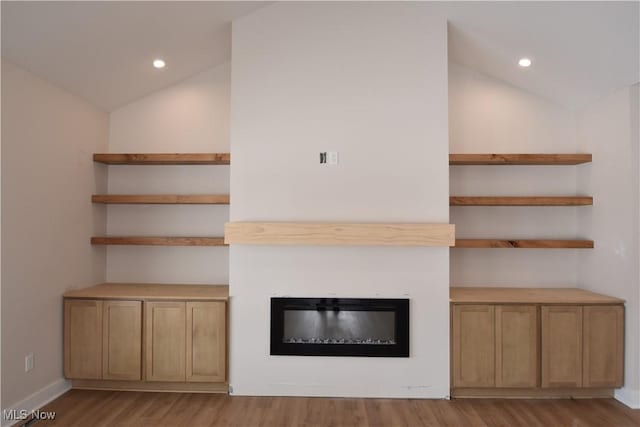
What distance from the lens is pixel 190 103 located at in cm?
411

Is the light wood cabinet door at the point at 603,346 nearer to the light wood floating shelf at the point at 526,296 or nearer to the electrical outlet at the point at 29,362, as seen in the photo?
the light wood floating shelf at the point at 526,296

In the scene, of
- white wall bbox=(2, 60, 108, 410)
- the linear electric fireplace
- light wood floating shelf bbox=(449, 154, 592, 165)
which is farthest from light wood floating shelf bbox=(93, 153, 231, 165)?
light wood floating shelf bbox=(449, 154, 592, 165)

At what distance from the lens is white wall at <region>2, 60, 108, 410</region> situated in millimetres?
2857

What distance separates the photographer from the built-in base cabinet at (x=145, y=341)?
3354 mm

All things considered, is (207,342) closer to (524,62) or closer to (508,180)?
(508,180)

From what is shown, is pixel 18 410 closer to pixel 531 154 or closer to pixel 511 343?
pixel 511 343

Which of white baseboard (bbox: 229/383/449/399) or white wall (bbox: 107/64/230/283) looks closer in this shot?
white baseboard (bbox: 229/383/449/399)

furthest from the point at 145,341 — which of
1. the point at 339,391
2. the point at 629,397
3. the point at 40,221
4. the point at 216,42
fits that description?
the point at 629,397

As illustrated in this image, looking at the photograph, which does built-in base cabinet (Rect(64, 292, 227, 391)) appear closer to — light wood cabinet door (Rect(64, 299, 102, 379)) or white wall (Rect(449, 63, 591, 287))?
light wood cabinet door (Rect(64, 299, 102, 379))

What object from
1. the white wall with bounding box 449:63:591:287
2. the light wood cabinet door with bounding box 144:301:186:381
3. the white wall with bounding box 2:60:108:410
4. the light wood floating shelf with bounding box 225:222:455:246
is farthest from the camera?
the white wall with bounding box 449:63:591:287

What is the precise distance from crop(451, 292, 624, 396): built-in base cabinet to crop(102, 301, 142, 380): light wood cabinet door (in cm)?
261

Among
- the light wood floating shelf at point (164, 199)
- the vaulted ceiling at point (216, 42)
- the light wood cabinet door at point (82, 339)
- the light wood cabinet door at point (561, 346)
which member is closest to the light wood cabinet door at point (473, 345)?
the light wood cabinet door at point (561, 346)

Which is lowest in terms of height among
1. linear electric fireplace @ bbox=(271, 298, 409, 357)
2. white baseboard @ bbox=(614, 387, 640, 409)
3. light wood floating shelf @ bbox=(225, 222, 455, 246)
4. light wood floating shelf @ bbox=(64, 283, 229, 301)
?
white baseboard @ bbox=(614, 387, 640, 409)

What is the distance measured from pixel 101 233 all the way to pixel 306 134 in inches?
90.7
